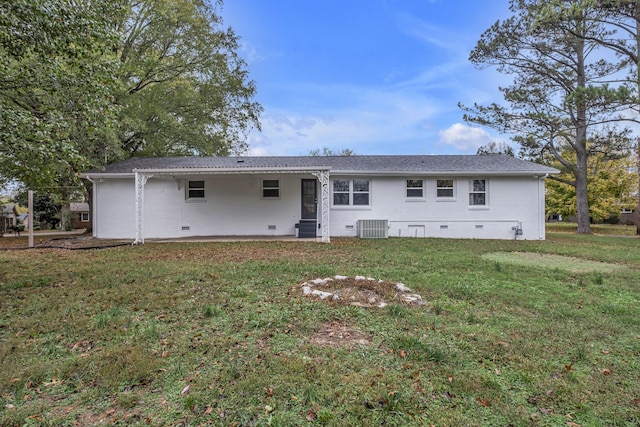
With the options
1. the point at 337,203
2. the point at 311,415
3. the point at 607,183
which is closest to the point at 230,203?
the point at 337,203

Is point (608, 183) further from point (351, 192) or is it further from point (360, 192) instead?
point (351, 192)

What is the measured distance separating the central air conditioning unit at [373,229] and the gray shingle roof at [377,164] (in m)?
2.06

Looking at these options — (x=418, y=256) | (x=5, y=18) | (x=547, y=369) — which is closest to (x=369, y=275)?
(x=418, y=256)

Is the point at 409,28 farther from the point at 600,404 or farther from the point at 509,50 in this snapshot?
the point at 600,404

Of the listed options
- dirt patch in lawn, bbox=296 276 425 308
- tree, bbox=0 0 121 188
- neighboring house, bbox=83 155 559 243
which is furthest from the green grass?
tree, bbox=0 0 121 188

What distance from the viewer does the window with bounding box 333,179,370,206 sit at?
545 inches

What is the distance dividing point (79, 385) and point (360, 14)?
1618cm

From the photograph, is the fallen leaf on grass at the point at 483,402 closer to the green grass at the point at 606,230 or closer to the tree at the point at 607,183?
the green grass at the point at 606,230

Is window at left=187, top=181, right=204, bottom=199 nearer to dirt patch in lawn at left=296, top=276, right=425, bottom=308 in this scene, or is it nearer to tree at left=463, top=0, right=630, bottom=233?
dirt patch in lawn at left=296, top=276, right=425, bottom=308

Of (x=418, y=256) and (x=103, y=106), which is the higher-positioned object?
(x=103, y=106)

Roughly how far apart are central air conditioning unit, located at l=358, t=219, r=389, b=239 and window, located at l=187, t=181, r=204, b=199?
6875 millimetres

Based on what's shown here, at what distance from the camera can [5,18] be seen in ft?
16.3

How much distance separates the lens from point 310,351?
326cm

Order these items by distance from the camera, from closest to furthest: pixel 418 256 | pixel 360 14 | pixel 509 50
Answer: pixel 418 256 < pixel 360 14 < pixel 509 50
